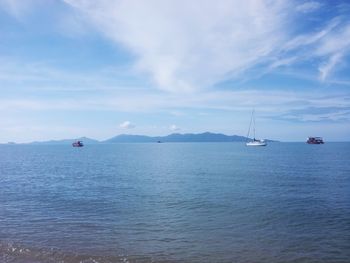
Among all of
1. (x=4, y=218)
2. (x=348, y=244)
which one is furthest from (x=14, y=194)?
(x=348, y=244)

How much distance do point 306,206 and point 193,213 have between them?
13.1m

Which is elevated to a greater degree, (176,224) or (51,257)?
(176,224)

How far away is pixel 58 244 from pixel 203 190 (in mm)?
27860

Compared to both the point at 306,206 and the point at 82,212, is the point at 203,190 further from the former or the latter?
the point at 82,212

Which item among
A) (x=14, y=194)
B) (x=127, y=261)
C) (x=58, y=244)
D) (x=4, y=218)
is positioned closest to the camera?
(x=127, y=261)

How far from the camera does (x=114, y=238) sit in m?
25.8

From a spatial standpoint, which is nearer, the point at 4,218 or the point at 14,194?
the point at 4,218

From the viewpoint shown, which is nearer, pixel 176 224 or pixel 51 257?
pixel 51 257

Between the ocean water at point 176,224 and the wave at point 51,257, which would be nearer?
the wave at point 51,257

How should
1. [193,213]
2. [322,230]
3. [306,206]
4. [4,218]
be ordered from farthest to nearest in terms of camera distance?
[306,206] → [193,213] → [4,218] → [322,230]

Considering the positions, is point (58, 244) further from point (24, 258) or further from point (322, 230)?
point (322, 230)

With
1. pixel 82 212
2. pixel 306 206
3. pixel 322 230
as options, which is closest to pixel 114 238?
pixel 82 212

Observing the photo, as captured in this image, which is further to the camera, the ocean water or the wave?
the ocean water

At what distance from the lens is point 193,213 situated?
34.2m
